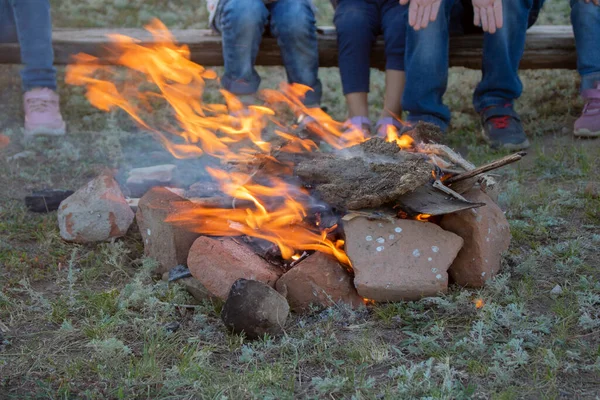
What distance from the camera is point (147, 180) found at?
411 cm

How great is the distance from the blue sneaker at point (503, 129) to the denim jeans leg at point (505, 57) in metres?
0.07

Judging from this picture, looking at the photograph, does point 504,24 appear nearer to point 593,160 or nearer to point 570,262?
point 593,160

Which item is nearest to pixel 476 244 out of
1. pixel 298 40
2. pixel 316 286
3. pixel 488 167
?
pixel 488 167

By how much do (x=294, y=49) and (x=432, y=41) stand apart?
3.58 feet

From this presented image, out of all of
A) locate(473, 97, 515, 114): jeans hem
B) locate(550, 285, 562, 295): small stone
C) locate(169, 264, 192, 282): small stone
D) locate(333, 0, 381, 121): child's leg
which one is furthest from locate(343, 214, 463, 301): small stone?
locate(473, 97, 515, 114): jeans hem

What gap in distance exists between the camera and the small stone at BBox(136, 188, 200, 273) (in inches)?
126

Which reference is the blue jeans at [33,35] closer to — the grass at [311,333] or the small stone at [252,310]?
the grass at [311,333]

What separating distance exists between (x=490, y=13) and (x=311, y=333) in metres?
Result: 2.85

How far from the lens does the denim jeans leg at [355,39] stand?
5.06 meters

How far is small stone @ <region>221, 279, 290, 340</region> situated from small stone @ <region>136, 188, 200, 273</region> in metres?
0.63

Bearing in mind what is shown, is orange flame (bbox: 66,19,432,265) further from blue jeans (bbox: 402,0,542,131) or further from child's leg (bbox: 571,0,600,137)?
child's leg (bbox: 571,0,600,137)

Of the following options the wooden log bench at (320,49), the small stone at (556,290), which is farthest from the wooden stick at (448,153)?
the wooden log bench at (320,49)

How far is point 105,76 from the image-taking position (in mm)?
7352

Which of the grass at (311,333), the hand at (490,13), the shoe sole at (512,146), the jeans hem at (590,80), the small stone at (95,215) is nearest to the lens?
the grass at (311,333)
